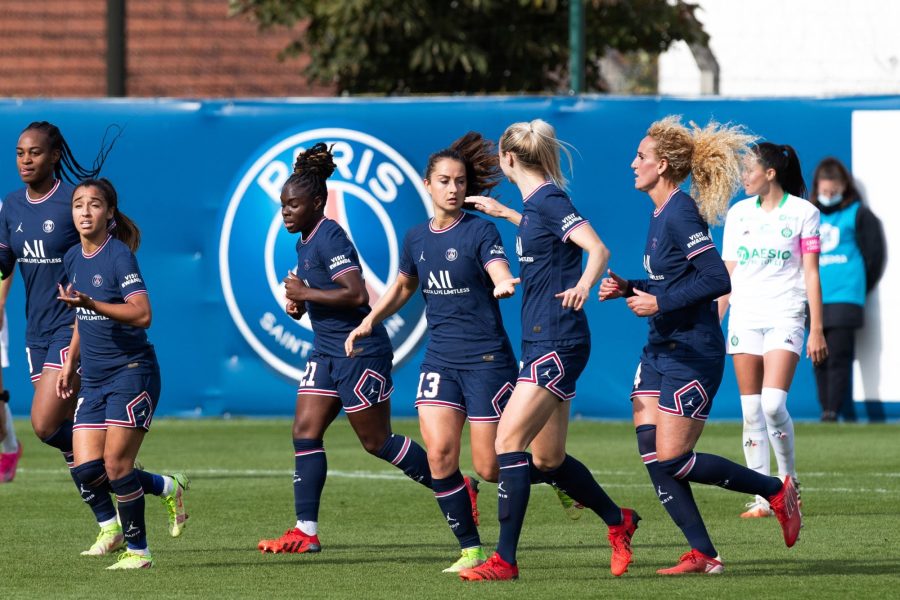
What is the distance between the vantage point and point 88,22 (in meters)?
26.7

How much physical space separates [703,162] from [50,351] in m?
3.70

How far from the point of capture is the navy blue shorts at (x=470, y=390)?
26.0 ft

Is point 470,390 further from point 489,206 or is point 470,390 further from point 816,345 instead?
point 816,345

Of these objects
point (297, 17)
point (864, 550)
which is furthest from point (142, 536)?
point (297, 17)

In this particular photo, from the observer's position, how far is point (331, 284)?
8.73 m

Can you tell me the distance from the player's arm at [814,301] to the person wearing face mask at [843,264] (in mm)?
4558

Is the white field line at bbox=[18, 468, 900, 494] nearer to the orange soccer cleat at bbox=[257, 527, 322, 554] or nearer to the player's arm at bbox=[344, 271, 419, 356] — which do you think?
the orange soccer cleat at bbox=[257, 527, 322, 554]

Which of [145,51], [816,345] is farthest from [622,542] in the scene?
[145,51]

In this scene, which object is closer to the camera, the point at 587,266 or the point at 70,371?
the point at 587,266

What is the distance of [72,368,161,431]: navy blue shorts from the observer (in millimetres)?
8031

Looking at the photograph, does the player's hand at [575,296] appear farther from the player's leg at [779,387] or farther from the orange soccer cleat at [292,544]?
the player's leg at [779,387]

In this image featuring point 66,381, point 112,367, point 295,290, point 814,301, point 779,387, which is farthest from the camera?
point 814,301

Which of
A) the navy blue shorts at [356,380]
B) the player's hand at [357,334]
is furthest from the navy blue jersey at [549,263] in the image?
the navy blue shorts at [356,380]

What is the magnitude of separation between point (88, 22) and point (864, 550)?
2052cm
